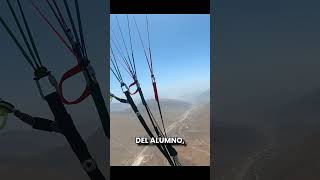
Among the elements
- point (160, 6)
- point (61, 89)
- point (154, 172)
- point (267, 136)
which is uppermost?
point (160, 6)

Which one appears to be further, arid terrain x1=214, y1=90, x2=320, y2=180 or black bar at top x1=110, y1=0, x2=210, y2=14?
black bar at top x1=110, y1=0, x2=210, y2=14

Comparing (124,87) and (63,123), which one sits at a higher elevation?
(124,87)

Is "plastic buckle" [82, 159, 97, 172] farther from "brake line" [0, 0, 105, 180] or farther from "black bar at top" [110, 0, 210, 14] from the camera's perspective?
"black bar at top" [110, 0, 210, 14]

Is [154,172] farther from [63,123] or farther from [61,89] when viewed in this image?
[61,89]

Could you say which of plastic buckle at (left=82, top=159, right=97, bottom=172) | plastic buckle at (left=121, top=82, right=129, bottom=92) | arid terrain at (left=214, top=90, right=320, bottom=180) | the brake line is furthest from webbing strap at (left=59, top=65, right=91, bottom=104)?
arid terrain at (left=214, top=90, right=320, bottom=180)

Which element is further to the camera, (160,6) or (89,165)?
(160,6)

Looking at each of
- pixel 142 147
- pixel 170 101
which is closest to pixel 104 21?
pixel 170 101

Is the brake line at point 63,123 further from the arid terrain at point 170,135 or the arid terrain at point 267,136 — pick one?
the arid terrain at point 267,136

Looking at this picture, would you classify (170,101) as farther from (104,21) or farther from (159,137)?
(104,21)

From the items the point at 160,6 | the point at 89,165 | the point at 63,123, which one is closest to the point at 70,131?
the point at 63,123
